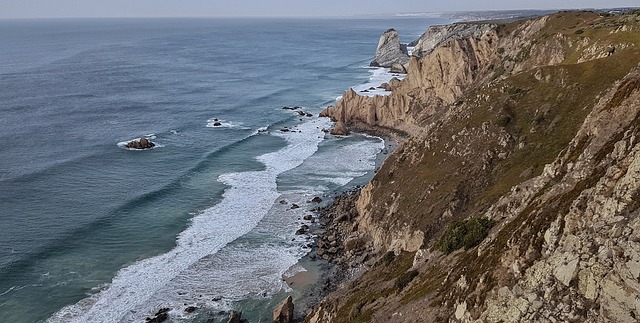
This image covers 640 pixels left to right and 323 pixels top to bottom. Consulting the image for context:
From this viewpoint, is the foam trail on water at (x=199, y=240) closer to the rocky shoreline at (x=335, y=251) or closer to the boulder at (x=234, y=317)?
the rocky shoreline at (x=335, y=251)

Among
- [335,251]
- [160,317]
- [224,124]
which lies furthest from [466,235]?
[224,124]

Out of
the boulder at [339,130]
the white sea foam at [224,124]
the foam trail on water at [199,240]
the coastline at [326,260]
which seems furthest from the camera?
the white sea foam at [224,124]

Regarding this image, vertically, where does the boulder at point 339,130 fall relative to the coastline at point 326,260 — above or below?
above

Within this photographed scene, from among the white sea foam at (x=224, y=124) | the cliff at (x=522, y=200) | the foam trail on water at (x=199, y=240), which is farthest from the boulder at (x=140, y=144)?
the cliff at (x=522, y=200)

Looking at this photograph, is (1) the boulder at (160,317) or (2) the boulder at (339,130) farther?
(2) the boulder at (339,130)

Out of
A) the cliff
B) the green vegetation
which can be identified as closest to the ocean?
the cliff

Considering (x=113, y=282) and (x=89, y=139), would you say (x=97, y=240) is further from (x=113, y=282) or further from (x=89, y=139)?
(x=89, y=139)

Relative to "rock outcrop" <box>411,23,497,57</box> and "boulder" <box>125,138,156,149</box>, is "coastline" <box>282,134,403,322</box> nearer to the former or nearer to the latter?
"boulder" <box>125,138,156,149</box>
